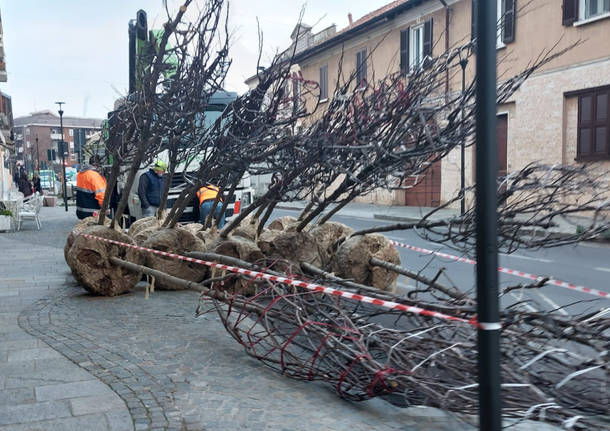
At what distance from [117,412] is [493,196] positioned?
266cm

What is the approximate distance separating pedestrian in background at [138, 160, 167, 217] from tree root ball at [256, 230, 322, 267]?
4.19 metres

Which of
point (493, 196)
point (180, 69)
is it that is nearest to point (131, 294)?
point (180, 69)

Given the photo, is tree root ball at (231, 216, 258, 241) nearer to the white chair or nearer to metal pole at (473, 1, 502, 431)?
metal pole at (473, 1, 502, 431)

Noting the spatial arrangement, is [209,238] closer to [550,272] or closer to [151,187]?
[151,187]

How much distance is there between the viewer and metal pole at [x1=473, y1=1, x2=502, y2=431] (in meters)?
2.31

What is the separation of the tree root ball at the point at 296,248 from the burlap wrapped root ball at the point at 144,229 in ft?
5.88

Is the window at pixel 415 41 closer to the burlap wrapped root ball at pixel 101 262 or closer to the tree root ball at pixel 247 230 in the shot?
the tree root ball at pixel 247 230

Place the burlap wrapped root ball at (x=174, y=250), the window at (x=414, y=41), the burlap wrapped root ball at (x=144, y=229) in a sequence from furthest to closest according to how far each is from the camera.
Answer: the window at (x=414, y=41) < the burlap wrapped root ball at (x=144, y=229) < the burlap wrapped root ball at (x=174, y=250)

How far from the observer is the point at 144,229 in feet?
28.6

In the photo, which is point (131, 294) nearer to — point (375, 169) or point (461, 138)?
point (375, 169)

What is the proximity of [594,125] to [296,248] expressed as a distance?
13.7 m

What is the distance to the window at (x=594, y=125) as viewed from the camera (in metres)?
17.4

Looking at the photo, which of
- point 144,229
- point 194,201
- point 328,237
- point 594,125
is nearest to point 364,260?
point 328,237

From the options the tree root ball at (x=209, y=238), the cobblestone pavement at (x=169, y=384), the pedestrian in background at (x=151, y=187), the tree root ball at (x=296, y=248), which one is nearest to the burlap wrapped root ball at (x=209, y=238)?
the tree root ball at (x=209, y=238)
